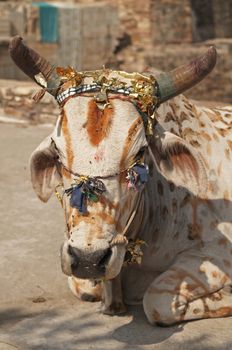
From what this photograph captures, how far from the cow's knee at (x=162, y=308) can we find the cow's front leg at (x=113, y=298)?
25cm

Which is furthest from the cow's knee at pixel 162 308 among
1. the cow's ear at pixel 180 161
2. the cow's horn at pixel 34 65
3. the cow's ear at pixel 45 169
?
the cow's horn at pixel 34 65

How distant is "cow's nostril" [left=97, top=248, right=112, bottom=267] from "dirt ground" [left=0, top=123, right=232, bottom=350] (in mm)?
Answer: 617

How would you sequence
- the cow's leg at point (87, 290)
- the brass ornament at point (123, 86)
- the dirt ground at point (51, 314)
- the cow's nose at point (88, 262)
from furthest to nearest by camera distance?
the cow's leg at point (87, 290) < the dirt ground at point (51, 314) < the brass ornament at point (123, 86) < the cow's nose at point (88, 262)

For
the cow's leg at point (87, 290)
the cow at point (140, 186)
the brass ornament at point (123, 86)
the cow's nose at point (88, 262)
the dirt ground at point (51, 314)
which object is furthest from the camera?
the cow's leg at point (87, 290)

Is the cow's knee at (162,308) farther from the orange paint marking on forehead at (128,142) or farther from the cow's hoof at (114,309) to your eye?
the orange paint marking on forehead at (128,142)

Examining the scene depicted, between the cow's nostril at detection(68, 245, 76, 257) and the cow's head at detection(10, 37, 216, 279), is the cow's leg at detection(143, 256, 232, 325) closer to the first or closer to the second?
the cow's head at detection(10, 37, 216, 279)

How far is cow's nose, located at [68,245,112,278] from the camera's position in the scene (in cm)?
439

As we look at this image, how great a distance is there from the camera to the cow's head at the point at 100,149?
4484mm

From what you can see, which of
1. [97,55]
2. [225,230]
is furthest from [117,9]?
[225,230]

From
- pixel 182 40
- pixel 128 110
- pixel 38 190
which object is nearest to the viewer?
pixel 128 110

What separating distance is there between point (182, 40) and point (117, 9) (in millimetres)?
2413

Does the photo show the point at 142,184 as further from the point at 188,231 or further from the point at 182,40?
the point at 182,40

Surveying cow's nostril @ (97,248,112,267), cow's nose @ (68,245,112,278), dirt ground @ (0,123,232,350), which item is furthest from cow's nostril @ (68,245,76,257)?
dirt ground @ (0,123,232,350)

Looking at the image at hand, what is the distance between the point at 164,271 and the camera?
5.46 metres
